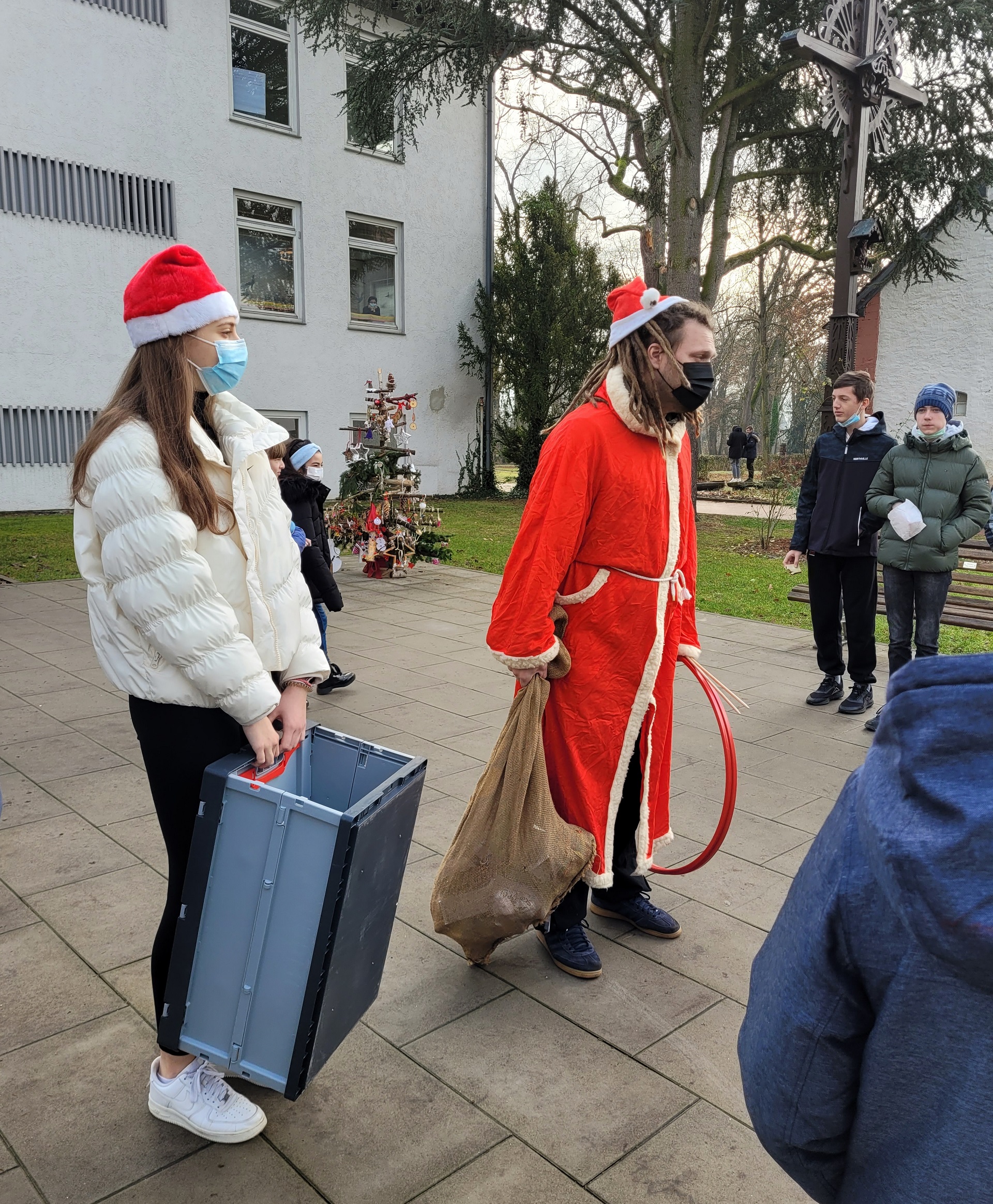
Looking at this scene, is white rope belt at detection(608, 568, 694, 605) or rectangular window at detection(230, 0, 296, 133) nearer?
white rope belt at detection(608, 568, 694, 605)

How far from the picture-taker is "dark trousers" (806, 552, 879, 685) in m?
6.00

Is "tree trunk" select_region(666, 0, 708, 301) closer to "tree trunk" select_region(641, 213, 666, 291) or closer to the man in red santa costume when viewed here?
"tree trunk" select_region(641, 213, 666, 291)

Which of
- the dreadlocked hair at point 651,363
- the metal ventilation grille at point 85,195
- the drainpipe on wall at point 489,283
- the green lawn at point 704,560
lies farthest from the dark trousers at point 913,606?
the drainpipe on wall at point 489,283

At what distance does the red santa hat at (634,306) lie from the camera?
2.88 m

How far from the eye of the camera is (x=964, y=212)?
15117 millimetres

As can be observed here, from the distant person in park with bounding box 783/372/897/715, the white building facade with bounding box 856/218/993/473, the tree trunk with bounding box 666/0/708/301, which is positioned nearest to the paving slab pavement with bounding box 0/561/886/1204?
the distant person in park with bounding box 783/372/897/715

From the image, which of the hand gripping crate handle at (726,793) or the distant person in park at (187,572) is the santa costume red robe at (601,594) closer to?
the hand gripping crate handle at (726,793)

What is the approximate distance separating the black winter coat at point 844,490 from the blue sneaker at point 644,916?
3.31 m

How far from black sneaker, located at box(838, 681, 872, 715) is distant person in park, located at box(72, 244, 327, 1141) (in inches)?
179

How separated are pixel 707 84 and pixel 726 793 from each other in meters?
15.3

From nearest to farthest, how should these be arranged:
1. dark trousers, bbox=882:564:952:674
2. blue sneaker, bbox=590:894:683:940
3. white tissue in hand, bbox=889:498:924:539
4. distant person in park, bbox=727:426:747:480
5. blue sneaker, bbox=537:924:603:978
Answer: blue sneaker, bbox=537:924:603:978
blue sneaker, bbox=590:894:683:940
white tissue in hand, bbox=889:498:924:539
dark trousers, bbox=882:564:952:674
distant person in park, bbox=727:426:747:480

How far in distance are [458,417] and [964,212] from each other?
10597 mm

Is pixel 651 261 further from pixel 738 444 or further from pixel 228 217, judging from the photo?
pixel 738 444

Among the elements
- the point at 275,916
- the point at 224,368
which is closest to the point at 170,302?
the point at 224,368
